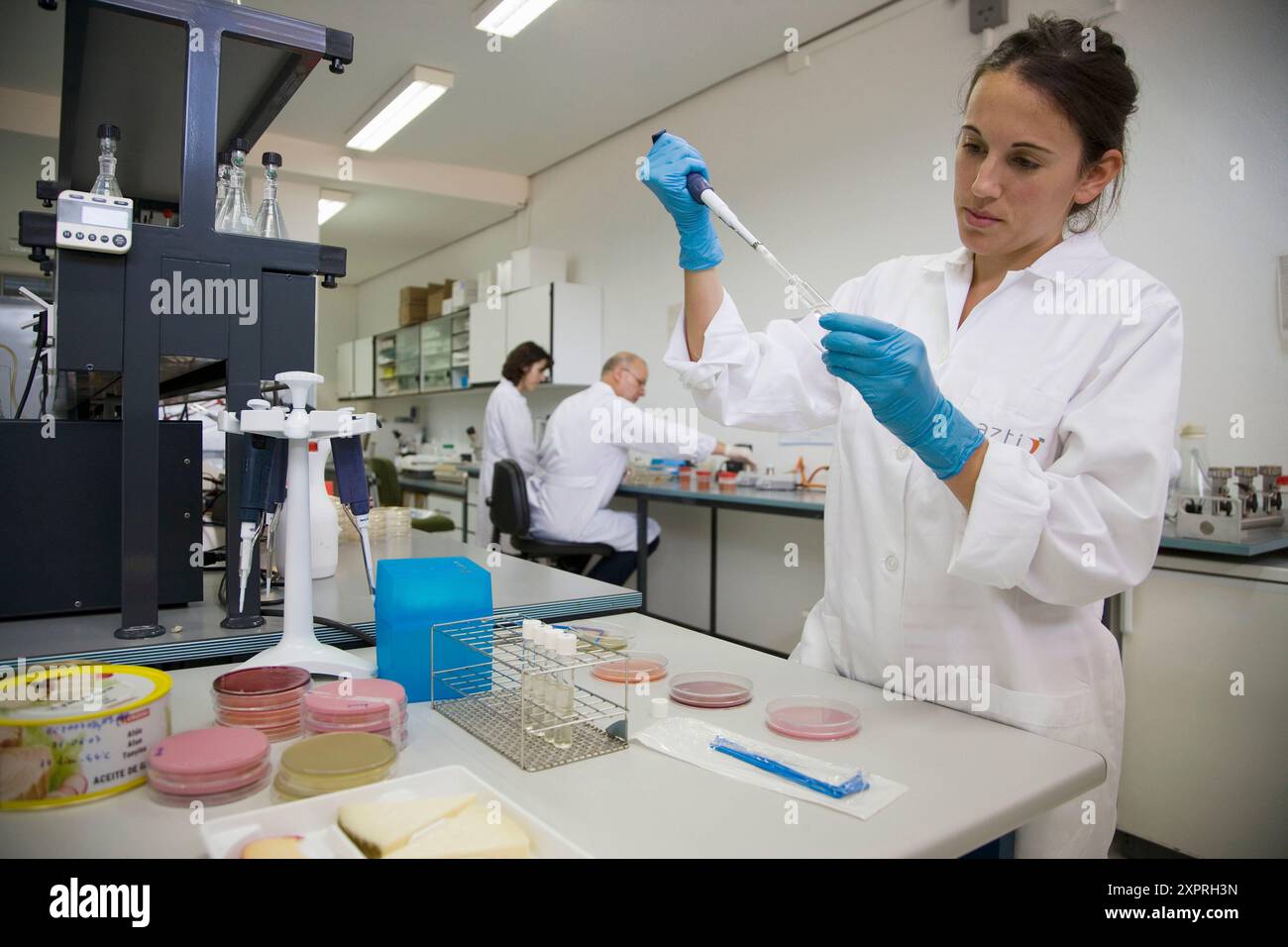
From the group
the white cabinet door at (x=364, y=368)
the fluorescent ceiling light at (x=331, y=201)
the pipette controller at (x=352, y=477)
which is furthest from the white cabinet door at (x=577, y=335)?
the pipette controller at (x=352, y=477)

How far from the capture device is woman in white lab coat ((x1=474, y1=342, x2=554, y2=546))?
4730 mm

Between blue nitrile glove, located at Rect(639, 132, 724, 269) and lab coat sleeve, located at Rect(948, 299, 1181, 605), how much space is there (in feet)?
1.96

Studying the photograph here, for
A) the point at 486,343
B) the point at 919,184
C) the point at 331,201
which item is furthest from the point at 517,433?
the point at 331,201

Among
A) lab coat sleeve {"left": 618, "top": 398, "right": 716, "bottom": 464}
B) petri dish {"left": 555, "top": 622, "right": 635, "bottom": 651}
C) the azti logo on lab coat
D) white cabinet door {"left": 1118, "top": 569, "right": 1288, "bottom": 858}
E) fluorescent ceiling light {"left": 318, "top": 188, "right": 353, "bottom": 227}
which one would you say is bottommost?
white cabinet door {"left": 1118, "top": 569, "right": 1288, "bottom": 858}

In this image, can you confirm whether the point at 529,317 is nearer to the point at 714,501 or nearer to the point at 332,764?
the point at 714,501

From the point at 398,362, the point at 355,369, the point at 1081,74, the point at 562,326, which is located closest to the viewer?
the point at 1081,74

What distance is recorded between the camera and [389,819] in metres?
0.70

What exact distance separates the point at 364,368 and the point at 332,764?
326 inches

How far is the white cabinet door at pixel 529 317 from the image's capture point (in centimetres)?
548

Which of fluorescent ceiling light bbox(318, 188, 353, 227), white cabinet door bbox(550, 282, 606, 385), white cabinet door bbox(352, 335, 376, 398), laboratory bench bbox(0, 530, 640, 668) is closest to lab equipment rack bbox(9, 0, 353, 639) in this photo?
laboratory bench bbox(0, 530, 640, 668)

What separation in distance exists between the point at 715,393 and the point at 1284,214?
2189 millimetres

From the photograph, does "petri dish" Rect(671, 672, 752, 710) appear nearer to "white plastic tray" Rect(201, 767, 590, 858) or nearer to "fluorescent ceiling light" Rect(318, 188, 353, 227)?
"white plastic tray" Rect(201, 767, 590, 858)

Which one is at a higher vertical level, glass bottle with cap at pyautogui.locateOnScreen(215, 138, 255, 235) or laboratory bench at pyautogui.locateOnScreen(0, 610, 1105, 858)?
glass bottle with cap at pyautogui.locateOnScreen(215, 138, 255, 235)
